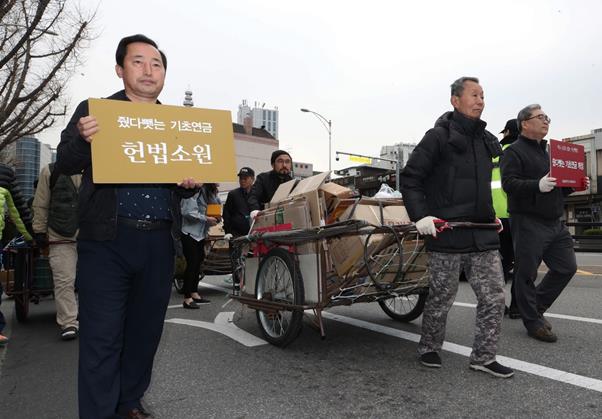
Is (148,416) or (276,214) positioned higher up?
(276,214)

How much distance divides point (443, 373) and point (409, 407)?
0.67 m

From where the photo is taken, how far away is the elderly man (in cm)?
324

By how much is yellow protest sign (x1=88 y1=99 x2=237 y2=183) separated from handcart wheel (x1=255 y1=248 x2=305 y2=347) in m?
1.42

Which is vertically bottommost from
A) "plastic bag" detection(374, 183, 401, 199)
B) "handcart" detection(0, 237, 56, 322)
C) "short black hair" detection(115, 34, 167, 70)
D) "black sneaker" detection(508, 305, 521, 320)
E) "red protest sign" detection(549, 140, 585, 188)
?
"black sneaker" detection(508, 305, 521, 320)

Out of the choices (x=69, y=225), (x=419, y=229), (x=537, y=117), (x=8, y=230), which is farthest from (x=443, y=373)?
(x=8, y=230)

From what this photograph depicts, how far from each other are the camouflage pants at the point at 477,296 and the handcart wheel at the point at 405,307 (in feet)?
3.72

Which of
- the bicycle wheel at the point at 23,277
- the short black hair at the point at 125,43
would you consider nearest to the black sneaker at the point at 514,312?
the short black hair at the point at 125,43

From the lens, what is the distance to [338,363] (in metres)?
3.56

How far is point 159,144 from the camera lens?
2.41m

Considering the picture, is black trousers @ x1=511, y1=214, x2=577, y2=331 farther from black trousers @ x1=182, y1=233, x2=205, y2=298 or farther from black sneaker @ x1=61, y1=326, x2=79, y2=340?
black sneaker @ x1=61, y1=326, x2=79, y2=340

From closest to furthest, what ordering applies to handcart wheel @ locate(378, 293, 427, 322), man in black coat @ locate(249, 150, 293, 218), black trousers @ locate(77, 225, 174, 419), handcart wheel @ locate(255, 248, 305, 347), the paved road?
black trousers @ locate(77, 225, 174, 419) → the paved road → handcart wheel @ locate(255, 248, 305, 347) → handcart wheel @ locate(378, 293, 427, 322) → man in black coat @ locate(249, 150, 293, 218)

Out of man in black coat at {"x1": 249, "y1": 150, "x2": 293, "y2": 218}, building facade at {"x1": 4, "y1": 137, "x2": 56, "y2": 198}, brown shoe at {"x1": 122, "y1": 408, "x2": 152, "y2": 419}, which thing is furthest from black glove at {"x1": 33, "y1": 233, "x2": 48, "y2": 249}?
building facade at {"x1": 4, "y1": 137, "x2": 56, "y2": 198}

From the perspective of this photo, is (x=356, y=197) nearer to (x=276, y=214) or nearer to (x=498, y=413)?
(x=276, y=214)

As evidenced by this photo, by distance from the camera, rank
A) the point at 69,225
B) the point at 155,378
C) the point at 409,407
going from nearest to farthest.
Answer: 1. the point at 409,407
2. the point at 155,378
3. the point at 69,225
